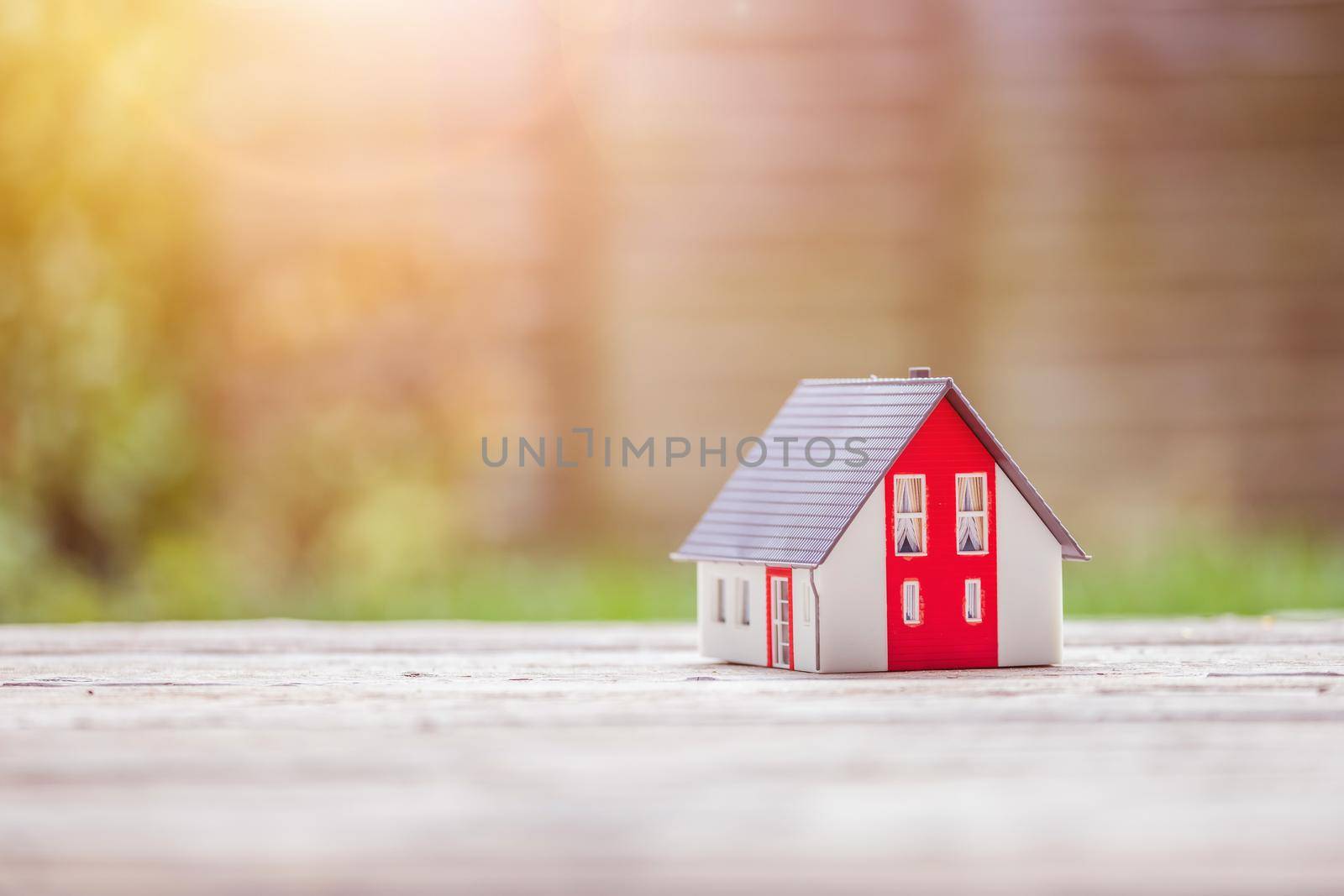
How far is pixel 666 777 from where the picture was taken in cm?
253

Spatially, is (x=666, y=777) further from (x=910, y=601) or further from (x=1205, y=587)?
(x=1205, y=587)

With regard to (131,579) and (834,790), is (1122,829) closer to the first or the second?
(834,790)

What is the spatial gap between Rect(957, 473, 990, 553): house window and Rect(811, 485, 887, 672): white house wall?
0.17m

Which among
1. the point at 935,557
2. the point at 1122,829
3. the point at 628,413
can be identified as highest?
the point at 628,413

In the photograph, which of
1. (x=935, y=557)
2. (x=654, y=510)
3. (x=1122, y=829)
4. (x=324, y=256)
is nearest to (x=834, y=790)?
(x=1122, y=829)

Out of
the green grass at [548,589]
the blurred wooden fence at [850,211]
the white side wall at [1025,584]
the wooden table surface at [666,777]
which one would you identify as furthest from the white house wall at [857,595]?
the blurred wooden fence at [850,211]

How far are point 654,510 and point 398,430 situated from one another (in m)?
0.87

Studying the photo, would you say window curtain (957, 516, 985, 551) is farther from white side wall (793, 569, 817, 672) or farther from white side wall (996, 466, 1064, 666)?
white side wall (793, 569, 817, 672)

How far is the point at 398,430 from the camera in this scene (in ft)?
18.9

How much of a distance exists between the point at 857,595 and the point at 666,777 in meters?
1.02

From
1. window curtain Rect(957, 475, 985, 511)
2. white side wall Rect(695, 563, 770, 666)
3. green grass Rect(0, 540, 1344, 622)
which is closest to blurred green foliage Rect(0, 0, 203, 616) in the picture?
green grass Rect(0, 540, 1344, 622)

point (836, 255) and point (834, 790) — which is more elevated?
point (836, 255)

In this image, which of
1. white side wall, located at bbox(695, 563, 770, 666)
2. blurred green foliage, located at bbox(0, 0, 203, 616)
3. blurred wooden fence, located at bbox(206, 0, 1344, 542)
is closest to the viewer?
white side wall, located at bbox(695, 563, 770, 666)

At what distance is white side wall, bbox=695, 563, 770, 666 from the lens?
3.69 m
